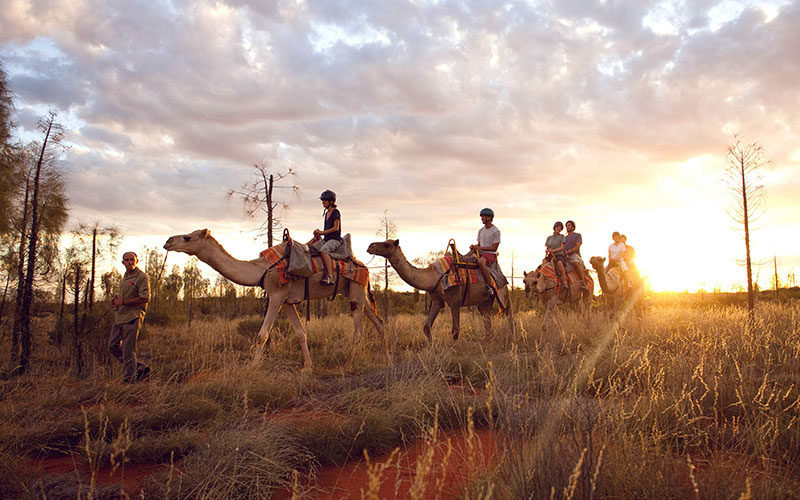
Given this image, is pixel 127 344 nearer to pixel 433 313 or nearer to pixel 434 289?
pixel 434 289

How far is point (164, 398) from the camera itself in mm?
7109

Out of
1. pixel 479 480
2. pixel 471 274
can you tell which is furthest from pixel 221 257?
pixel 479 480

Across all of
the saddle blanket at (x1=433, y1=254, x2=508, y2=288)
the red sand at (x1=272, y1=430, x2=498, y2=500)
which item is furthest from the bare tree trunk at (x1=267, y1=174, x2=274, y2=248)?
the red sand at (x1=272, y1=430, x2=498, y2=500)

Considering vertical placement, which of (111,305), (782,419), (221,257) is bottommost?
(782,419)

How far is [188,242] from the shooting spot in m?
9.90

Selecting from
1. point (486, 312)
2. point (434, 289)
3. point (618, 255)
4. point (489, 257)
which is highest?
point (618, 255)

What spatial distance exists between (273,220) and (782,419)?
39.2ft

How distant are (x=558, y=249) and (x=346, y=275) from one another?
294 inches

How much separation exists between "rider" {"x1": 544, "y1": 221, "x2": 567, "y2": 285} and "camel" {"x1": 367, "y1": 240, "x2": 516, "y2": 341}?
113 inches

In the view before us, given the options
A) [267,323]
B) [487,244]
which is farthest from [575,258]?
[267,323]

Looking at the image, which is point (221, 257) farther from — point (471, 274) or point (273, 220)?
point (471, 274)

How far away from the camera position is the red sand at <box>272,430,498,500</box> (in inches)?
179

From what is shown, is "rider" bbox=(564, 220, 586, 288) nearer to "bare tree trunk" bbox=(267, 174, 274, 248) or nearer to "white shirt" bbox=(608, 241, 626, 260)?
"white shirt" bbox=(608, 241, 626, 260)

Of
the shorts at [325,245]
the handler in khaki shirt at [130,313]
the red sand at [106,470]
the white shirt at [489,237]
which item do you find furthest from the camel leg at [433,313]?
the red sand at [106,470]
